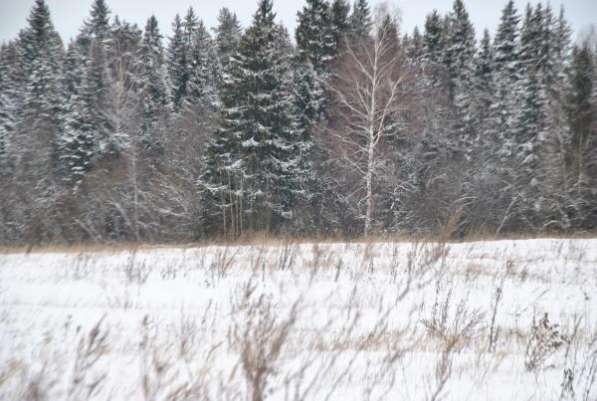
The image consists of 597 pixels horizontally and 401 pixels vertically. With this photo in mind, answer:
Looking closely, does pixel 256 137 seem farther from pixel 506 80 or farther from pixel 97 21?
pixel 97 21

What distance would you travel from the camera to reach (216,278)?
438 centimetres

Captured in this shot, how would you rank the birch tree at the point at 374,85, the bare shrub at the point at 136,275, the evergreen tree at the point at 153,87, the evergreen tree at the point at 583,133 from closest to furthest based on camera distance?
the bare shrub at the point at 136,275 → the birch tree at the point at 374,85 → the evergreen tree at the point at 583,133 → the evergreen tree at the point at 153,87

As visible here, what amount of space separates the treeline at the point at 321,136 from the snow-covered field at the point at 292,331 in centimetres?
814

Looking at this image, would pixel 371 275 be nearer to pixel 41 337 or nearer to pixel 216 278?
pixel 216 278

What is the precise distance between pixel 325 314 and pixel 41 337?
2180 mm

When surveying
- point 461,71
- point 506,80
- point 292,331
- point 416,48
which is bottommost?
point 292,331

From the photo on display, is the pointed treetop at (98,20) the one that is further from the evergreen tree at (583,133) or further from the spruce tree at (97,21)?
the evergreen tree at (583,133)

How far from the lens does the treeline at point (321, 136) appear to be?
16.7 metres

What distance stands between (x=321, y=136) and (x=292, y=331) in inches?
701

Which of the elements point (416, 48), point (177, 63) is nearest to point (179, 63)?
point (177, 63)

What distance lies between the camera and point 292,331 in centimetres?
255

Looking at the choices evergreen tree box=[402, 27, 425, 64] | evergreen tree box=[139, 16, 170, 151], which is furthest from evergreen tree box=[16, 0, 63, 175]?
evergreen tree box=[402, 27, 425, 64]

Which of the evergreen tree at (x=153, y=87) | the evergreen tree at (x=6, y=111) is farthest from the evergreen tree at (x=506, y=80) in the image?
the evergreen tree at (x=6, y=111)

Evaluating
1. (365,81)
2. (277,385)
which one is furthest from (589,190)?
(277,385)
